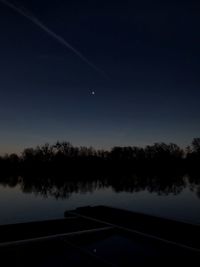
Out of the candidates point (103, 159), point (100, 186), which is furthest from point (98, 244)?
point (103, 159)

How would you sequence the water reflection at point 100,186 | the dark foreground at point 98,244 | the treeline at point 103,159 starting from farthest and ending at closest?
the treeline at point 103,159 < the water reflection at point 100,186 < the dark foreground at point 98,244

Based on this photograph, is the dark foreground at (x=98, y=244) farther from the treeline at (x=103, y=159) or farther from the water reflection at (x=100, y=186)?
the treeline at (x=103, y=159)

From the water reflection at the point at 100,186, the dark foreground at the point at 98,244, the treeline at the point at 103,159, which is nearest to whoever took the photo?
the dark foreground at the point at 98,244

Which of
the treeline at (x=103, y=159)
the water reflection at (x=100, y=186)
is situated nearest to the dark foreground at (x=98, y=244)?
the water reflection at (x=100, y=186)

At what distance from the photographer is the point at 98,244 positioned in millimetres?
6156

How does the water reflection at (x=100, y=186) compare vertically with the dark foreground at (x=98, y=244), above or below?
above

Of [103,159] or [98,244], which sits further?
[103,159]

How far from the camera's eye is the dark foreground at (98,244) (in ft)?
16.0

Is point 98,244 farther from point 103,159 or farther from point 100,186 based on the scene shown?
point 103,159

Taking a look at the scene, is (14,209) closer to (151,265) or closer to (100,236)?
(100,236)

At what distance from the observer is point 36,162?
72625 millimetres

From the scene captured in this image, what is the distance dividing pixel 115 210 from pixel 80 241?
4.22 meters

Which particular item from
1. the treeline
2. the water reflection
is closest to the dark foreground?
the water reflection

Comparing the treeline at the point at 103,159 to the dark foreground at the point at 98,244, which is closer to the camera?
the dark foreground at the point at 98,244
